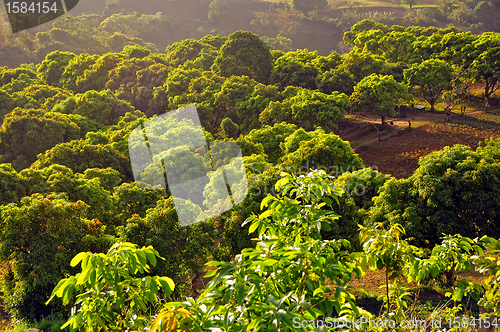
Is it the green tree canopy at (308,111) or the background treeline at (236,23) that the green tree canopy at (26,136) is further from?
the background treeline at (236,23)

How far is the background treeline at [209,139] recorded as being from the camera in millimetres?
13086

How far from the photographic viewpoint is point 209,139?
1030 inches

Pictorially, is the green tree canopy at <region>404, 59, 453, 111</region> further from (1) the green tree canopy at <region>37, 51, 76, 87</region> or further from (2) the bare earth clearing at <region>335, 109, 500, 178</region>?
(1) the green tree canopy at <region>37, 51, 76, 87</region>

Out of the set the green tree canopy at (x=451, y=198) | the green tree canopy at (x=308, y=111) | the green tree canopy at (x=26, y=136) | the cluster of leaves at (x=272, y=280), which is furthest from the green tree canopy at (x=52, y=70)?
the cluster of leaves at (x=272, y=280)

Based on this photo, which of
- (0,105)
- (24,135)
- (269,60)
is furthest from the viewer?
(269,60)

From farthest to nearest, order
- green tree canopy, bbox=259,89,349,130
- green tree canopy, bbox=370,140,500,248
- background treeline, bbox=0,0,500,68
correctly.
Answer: background treeline, bbox=0,0,500,68 → green tree canopy, bbox=259,89,349,130 → green tree canopy, bbox=370,140,500,248

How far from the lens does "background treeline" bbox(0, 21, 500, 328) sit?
42.9 ft

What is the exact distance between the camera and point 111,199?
18.1m

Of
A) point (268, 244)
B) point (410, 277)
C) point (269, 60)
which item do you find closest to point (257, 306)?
point (268, 244)

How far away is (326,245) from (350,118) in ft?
128

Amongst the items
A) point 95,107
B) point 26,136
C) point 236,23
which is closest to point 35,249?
point 26,136

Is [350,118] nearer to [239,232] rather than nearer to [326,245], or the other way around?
[239,232]

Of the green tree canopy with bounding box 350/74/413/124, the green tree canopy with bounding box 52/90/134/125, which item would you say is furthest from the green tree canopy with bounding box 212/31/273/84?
the green tree canopy with bounding box 52/90/134/125

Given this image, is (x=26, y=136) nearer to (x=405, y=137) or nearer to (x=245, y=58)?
(x=245, y=58)
